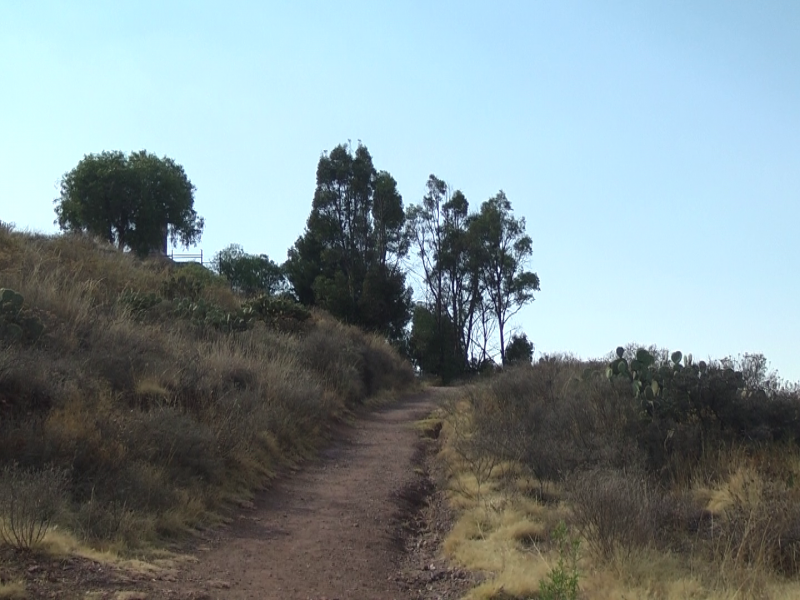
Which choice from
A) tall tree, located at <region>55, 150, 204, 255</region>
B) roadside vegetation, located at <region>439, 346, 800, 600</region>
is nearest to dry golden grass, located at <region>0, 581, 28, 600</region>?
roadside vegetation, located at <region>439, 346, 800, 600</region>

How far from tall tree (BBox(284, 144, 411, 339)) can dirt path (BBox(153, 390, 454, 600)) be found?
2960 centimetres

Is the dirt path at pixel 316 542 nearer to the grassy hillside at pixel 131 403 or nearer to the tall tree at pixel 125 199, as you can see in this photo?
the grassy hillside at pixel 131 403

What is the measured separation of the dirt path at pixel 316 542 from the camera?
746 cm

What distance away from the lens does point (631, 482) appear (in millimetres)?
Result: 9438

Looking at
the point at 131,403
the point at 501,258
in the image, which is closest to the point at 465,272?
the point at 501,258

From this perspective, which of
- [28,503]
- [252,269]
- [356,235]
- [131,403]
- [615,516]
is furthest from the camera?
[252,269]

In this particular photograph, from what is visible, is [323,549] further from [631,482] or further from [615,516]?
[631,482]

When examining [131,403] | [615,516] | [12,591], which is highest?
[131,403]

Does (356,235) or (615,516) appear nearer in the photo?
(615,516)

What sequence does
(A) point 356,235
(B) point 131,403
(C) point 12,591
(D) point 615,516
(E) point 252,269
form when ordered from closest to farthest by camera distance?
(C) point 12,591 < (D) point 615,516 < (B) point 131,403 < (A) point 356,235 < (E) point 252,269

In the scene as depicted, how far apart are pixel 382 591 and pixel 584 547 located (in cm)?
217

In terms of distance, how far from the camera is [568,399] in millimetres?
15023

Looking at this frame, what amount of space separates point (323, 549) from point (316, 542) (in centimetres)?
30

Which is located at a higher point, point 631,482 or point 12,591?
point 631,482
